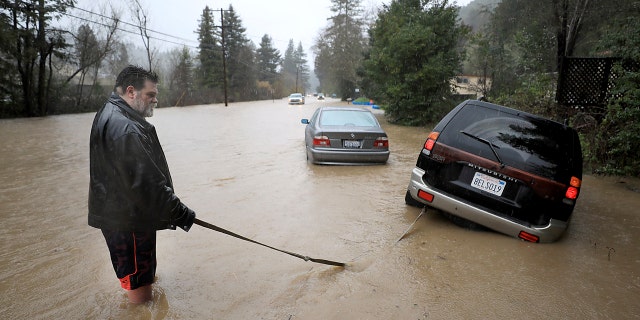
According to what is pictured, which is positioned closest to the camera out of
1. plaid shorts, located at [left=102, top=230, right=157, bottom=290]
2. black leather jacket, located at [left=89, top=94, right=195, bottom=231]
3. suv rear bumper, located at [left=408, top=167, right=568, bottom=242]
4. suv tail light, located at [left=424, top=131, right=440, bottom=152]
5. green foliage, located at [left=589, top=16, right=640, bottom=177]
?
black leather jacket, located at [left=89, top=94, right=195, bottom=231]

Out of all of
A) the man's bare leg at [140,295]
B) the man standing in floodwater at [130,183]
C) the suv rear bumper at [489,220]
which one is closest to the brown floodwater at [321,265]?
the man's bare leg at [140,295]

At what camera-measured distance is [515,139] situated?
3.85 m

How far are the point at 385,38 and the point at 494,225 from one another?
53.2ft

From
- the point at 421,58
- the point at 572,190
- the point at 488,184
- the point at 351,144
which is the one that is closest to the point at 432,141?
the point at 488,184

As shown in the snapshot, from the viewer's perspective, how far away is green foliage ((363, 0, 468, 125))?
15.6 metres

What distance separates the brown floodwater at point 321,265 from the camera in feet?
9.37

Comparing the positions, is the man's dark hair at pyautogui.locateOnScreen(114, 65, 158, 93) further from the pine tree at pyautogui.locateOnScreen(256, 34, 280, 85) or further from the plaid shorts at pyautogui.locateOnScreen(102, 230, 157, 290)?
the pine tree at pyautogui.locateOnScreen(256, 34, 280, 85)

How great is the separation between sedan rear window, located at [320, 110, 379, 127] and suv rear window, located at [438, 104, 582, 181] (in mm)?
4004

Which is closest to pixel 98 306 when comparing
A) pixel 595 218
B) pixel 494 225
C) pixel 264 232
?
pixel 264 232

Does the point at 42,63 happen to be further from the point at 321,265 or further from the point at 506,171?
the point at 506,171

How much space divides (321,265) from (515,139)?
252cm

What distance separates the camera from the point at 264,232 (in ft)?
14.5

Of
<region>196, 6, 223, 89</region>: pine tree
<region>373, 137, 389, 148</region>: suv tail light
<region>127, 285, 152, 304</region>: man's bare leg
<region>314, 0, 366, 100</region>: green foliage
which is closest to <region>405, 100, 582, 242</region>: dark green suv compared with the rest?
<region>127, 285, 152, 304</region>: man's bare leg

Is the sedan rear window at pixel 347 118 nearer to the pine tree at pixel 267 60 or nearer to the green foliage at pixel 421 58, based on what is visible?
the green foliage at pixel 421 58
